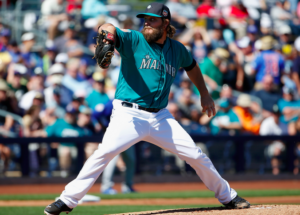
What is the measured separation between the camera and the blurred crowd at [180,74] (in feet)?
29.7

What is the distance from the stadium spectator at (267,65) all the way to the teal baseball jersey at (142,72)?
6.92 metres

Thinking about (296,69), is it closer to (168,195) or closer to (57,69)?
(168,195)

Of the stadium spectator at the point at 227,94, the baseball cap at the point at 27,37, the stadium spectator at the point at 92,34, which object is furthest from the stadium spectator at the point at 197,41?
the baseball cap at the point at 27,37

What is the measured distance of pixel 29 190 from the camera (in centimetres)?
869

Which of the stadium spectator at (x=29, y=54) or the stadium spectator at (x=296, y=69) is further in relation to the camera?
the stadium spectator at (x=296, y=69)

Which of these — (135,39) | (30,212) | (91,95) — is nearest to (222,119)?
(91,95)

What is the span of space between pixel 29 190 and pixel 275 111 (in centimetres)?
551

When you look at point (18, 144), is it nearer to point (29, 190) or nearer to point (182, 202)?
point (29, 190)

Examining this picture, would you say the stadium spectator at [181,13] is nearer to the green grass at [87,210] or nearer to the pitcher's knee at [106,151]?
the green grass at [87,210]

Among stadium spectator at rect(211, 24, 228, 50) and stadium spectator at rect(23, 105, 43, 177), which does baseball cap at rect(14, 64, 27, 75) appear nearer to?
stadium spectator at rect(23, 105, 43, 177)

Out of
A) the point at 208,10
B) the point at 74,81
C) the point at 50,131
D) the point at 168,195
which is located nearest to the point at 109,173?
the point at 168,195

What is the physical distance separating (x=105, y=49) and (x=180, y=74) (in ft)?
22.2

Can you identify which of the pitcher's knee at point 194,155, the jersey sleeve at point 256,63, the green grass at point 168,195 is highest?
Result: the jersey sleeve at point 256,63

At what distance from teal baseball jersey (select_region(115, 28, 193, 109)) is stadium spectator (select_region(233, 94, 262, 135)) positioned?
18.7 feet
